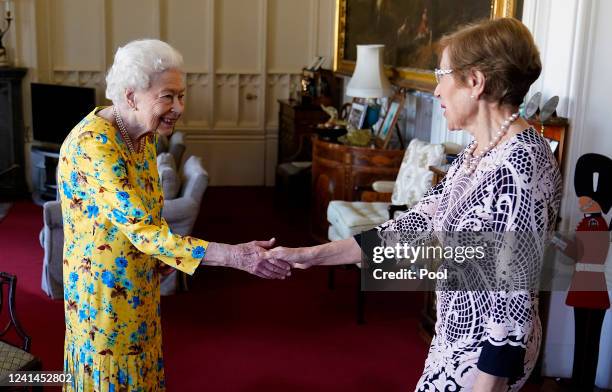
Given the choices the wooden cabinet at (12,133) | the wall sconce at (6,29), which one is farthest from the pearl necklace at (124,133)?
the wall sconce at (6,29)

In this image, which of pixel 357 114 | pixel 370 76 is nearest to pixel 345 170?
pixel 370 76

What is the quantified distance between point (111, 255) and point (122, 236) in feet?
0.22

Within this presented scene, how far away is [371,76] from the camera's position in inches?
228

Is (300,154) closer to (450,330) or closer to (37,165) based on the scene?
(37,165)

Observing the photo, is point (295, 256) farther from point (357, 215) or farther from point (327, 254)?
point (357, 215)

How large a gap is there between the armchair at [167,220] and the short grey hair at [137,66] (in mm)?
2372

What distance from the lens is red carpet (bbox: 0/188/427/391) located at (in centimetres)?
369

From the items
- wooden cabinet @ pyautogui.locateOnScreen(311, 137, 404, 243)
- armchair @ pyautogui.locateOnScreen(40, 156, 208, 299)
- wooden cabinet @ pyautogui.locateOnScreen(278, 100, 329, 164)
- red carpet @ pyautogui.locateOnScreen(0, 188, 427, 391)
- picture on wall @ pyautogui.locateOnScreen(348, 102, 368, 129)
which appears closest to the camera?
red carpet @ pyautogui.locateOnScreen(0, 188, 427, 391)

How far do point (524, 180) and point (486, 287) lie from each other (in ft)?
0.84

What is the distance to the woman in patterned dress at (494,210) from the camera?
1512mm

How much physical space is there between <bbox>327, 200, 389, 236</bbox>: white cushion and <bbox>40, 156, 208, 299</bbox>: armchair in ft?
3.16

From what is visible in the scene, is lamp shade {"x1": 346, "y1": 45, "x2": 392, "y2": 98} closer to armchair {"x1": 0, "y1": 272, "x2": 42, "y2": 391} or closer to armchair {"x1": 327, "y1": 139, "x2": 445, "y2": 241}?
armchair {"x1": 327, "y1": 139, "x2": 445, "y2": 241}

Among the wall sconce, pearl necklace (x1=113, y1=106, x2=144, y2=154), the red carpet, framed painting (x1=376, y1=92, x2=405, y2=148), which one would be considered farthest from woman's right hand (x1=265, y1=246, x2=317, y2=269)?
the wall sconce

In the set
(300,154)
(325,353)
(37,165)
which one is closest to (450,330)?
(325,353)
